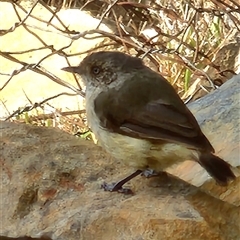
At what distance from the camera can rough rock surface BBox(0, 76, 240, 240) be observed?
1912 mm

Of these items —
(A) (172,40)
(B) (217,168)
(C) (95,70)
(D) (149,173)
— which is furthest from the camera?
(A) (172,40)

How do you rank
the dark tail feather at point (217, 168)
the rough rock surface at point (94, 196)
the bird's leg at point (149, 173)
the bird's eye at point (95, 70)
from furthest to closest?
the bird's eye at point (95, 70), the bird's leg at point (149, 173), the dark tail feather at point (217, 168), the rough rock surface at point (94, 196)

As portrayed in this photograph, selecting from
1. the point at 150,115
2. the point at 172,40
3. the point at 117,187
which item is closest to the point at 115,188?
the point at 117,187

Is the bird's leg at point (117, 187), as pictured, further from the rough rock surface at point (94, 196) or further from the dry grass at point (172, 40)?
the dry grass at point (172, 40)

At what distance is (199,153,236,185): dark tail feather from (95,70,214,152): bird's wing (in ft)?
0.11

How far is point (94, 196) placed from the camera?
2113 millimetres

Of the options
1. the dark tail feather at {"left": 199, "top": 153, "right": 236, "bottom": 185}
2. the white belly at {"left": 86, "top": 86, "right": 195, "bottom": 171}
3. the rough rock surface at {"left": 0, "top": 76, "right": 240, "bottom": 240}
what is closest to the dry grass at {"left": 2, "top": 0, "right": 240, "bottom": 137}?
the rough rock surface at {"left": 0, "top": 76, "right": 240, "bottom": 240}

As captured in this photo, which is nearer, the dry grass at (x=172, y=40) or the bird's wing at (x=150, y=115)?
the bird's wing at (x=150, y=115)

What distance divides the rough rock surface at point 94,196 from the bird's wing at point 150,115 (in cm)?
16

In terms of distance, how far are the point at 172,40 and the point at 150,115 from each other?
7.13 feet

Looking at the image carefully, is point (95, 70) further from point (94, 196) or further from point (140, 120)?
point (94, 196)

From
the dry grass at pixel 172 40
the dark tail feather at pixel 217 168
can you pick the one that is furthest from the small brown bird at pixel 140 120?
the dry grass at pixel 172 40

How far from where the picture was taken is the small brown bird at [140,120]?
2.09 meters

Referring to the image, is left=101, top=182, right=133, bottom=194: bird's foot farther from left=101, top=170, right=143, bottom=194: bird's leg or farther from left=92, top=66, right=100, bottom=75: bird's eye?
left=92, top=66, right=100, bottom=75: bird's eye
